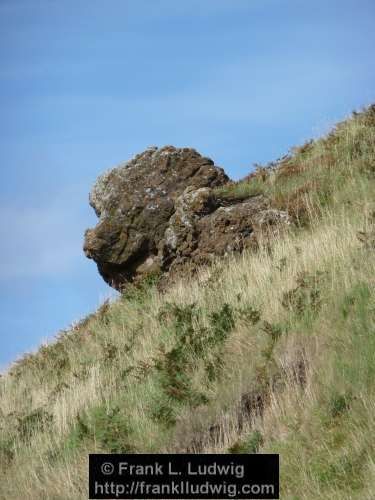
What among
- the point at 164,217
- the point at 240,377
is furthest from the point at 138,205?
the point at 240,377

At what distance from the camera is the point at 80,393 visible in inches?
426

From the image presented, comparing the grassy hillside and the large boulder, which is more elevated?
the large boulder

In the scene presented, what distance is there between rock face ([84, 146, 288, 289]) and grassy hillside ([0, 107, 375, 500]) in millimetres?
834

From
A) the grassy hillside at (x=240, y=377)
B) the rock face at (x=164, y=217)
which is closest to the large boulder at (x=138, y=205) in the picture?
the rock face at (x=164, y=217)

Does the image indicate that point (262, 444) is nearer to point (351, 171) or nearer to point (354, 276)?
point (354, 276)

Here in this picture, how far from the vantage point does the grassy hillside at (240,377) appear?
7152mm

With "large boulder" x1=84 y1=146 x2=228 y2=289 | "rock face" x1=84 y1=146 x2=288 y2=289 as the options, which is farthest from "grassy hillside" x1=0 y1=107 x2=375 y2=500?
"large boulder" x1=84 y1=146 x2=228 y2=289

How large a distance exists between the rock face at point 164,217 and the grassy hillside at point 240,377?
32.8 inches

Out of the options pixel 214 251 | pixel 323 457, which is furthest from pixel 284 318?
pixel 214 251

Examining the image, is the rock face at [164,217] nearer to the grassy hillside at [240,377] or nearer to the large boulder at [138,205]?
the large boulder at [138,205]

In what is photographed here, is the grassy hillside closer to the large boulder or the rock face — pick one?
the rock face

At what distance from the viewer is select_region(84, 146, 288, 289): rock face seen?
15156mm

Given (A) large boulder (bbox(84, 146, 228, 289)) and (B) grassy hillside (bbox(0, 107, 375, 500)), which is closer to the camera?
(B) grassy hillside (bbox(0, 107, 375, 500))

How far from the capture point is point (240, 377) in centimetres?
852
